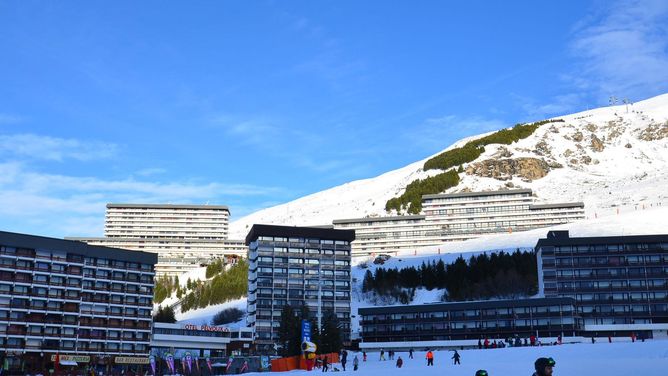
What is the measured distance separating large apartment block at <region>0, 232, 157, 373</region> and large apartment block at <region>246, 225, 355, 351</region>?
2030 centimetres

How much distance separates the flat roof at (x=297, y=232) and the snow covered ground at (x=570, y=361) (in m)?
66.4

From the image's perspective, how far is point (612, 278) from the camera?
376ft

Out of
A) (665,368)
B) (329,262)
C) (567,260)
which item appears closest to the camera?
(665,368)

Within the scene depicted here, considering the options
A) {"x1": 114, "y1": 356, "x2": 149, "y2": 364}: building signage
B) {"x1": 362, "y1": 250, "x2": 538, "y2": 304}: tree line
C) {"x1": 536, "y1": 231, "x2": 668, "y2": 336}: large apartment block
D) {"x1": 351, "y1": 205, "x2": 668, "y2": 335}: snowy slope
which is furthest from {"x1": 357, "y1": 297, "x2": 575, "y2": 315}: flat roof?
{"x1": 114, "y1": 356, "x2": 149, "y2": 364}: building signage

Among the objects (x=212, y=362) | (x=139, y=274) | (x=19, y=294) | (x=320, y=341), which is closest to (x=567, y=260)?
(x=320, y=341)

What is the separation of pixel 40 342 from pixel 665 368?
3306 inches

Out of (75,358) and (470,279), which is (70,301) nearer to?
(75,358)

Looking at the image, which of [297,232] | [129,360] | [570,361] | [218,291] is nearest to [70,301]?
[129,360]

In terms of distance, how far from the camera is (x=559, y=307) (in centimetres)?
10462

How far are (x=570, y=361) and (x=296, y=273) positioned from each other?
275 ft

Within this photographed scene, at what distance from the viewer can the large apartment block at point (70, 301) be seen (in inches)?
3757

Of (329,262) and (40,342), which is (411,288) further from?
(40,342)

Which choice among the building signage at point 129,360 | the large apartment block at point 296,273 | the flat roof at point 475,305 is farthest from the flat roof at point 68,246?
the flat roof at point 475,305

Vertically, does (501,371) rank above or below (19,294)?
below
